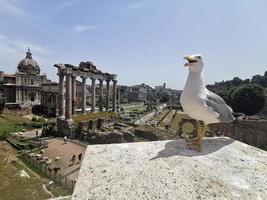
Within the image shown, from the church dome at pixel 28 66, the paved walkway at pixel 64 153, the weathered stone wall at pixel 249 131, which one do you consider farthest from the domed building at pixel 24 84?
the weathered stone wall at pixel 249 131

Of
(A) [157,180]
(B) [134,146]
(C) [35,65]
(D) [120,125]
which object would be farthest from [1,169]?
(C) [35,65]

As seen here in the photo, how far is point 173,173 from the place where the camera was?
4484 millimetres

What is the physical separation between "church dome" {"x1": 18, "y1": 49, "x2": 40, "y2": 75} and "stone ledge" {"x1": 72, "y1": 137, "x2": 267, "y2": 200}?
71.1 m

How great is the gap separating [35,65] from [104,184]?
7598cm

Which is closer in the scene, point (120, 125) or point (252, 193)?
point (252, 193)

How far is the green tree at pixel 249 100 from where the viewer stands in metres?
62.1

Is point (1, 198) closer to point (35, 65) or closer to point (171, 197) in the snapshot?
point (171, 197)

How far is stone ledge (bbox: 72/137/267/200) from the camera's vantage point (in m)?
4.02

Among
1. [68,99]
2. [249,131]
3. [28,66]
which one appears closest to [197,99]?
[68,99]

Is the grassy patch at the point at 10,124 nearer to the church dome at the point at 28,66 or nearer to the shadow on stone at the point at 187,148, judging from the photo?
the church dome at the point at 28,66

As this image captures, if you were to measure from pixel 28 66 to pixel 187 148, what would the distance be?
73334 mm

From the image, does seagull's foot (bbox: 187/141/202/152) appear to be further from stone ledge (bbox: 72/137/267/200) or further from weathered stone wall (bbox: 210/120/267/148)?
weathered stone wall (bbox: 210/120/267/148)

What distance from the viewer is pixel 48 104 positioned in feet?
200

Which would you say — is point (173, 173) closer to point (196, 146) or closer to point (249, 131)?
point (196, 146)
